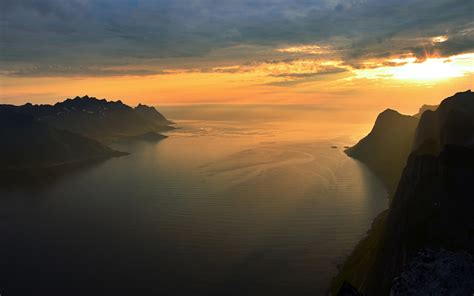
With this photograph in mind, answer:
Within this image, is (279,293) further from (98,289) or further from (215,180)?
(215,180)

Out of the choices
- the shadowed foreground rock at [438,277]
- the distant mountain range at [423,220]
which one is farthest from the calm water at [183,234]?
the shadowed foreground rock at [438,277]

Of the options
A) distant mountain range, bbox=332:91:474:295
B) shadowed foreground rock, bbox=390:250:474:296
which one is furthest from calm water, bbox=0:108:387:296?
shadowed foreground rock, bbox=390:250:474:296

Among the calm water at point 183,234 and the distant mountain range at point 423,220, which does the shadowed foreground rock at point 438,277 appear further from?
the calm water at point 183,234

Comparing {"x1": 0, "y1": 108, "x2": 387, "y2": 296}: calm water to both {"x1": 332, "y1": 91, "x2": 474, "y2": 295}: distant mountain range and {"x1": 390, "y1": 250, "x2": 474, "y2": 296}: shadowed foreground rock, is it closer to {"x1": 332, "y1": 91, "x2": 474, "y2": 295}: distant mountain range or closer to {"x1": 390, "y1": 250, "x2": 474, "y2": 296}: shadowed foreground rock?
{"x1": 332, "y1": 91, "x2": 474, "y2": 295}: distant mountain range

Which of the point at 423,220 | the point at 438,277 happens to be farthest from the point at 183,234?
the point at 438,277

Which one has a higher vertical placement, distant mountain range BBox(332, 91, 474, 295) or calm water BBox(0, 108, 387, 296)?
distant mountain range BBox(332, 91, 474, 295)

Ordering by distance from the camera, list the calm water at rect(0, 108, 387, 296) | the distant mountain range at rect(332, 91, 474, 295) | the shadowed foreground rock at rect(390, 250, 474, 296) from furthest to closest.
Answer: the calm water at rect(0, 108, 387, 296) < the distant mountain range at rect(332, 91, 474, 295) < the shadowed foreground rock at rect(390, 250, 474, 296)

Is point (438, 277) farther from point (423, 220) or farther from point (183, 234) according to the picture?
point (183, 234)

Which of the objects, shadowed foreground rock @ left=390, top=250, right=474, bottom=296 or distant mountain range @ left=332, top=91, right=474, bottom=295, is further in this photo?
distant mountain range @ left=332, top=91, right=474, bottom=295
